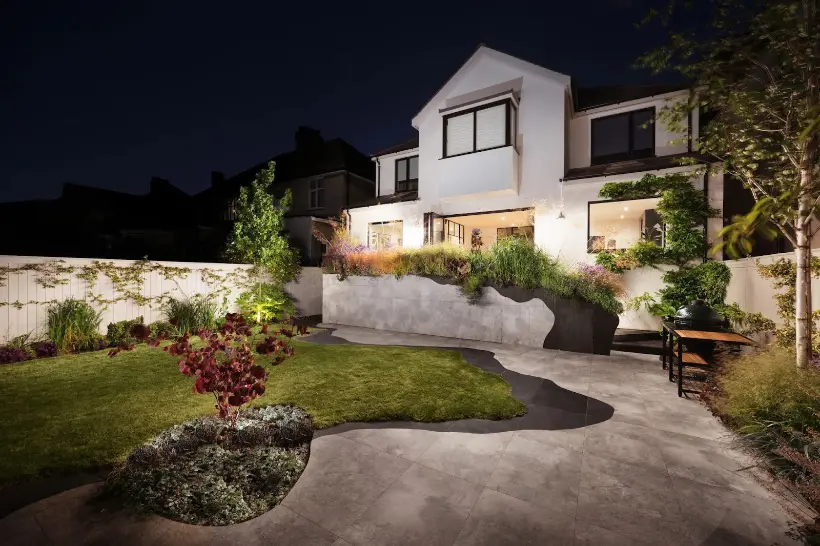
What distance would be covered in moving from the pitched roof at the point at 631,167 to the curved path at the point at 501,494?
7.36 meters

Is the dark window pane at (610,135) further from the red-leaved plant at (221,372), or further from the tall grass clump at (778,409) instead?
the red-leaved plant at (221,372)

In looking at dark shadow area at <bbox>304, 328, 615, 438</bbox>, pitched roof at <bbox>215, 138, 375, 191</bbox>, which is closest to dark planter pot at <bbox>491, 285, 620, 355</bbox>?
dark shadow area at <bbox>304, 328, 615, 438</bbox>

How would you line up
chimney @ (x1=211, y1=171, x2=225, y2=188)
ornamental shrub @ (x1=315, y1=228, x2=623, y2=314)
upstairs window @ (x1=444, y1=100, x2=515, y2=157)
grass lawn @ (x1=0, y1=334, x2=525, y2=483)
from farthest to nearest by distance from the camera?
chimney @ (x1=211, y1=171, x2=225, y2=188), upstairs window @ (x1=444, y1=100, x2=515, y2=157), ornamental shrub @ (x1=315, y1=228, x2=623, y2=314), grass lawn @ (x1=0, y1=334, x2=525, y2=483)

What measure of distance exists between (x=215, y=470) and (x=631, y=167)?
430 inches

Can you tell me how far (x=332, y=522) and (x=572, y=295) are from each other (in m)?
6.21

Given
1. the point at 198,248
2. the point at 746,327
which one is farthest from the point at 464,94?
the point at 198,248

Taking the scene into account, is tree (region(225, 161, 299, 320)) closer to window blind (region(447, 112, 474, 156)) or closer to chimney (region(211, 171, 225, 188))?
window blind (region(447, 112, 474, 156))

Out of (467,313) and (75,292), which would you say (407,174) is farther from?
(75,292)

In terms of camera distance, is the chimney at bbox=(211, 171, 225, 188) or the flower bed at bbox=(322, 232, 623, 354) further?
the chimney at bbox=(211, 171, 225, 188)

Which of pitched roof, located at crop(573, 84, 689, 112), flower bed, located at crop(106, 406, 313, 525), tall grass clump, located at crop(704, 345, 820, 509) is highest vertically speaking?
pitched roof, located at crop(573, 84, 689, 112)

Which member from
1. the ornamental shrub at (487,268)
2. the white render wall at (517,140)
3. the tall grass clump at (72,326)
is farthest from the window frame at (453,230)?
the tall grass clump at (72,326)

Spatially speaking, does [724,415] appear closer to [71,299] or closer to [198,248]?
[71,299]

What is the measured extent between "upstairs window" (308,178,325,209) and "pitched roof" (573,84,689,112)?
13.3 metres

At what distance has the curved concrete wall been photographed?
7035 mm
